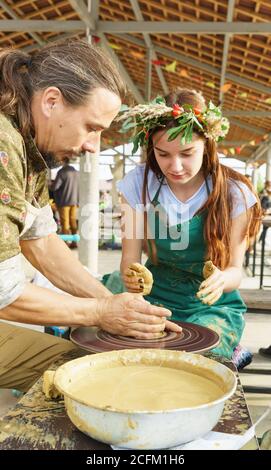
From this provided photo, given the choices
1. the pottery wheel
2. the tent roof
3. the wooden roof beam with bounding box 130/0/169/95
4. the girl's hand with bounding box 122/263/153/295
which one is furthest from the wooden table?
the wooden roof beam with bounding box 130/0/169/95

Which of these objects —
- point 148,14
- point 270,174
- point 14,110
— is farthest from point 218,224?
point 270,174

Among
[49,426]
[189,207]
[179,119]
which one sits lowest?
[49,426]

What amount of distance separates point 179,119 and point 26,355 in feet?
A: 3.44

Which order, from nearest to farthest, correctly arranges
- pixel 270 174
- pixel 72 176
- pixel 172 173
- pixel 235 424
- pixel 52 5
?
pixel 235 424 < pixel 172 173 < pixel 52 5 < pixel 72 176 < pixel 270 174

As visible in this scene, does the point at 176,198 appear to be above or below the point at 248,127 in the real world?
below

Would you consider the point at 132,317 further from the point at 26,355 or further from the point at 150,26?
the point at 150,26

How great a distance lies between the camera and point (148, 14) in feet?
22.1

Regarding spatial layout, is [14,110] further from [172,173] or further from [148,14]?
[148,14]

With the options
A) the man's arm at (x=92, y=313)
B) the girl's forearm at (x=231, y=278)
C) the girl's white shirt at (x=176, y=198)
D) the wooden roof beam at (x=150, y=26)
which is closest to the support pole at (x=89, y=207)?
the wooden roof beam at (x=150, y=26)

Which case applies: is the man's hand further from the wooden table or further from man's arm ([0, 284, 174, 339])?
the wooden table

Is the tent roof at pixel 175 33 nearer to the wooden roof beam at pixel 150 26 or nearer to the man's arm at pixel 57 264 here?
the wooden roof beam at pixel 150 26

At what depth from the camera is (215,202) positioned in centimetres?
203

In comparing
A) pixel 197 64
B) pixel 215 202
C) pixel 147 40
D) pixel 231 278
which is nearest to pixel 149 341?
pixel 231 278
